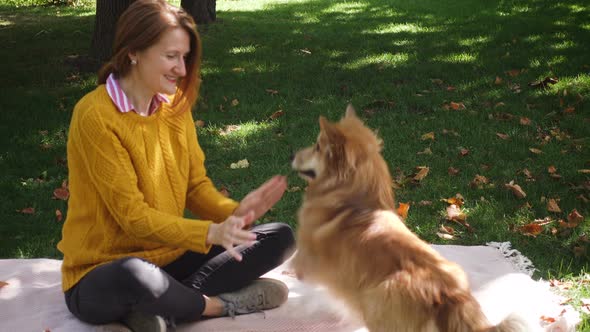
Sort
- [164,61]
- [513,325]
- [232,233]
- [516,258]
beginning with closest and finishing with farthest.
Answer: [513,325]
[232,233]
[164,61]
[516,258]

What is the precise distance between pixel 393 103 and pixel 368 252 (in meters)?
4.52

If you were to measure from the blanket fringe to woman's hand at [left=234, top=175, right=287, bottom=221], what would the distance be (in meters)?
1.85

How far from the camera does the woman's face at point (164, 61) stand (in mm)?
3010

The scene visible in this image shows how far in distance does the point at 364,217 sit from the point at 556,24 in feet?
28.4

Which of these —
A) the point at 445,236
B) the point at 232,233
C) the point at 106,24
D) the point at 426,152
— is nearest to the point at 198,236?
the point at 232,233

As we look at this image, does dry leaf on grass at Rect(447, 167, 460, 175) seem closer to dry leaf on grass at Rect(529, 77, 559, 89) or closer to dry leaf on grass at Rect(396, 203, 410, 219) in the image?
dry leaf on grass at Rect(396, 203, 410, 219)

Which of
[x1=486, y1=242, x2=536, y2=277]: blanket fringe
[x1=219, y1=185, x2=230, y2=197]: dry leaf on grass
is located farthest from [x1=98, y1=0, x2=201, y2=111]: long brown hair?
[x1=486, y1=242, x2=536, y2=277]: blanket fringe

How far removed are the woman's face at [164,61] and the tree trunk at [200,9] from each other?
8.71 metres

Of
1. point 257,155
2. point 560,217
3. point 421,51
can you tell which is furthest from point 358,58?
point 560,217

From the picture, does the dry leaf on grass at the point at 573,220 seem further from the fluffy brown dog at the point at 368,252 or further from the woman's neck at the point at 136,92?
the woman's neck at the point at 136,92

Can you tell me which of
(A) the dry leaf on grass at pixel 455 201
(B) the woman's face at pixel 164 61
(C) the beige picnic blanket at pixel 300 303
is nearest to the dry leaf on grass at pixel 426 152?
(A) the dry leaf on grass at pixel 455 201

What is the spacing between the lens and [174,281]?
3.16 meters

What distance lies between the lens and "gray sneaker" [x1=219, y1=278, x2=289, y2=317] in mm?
3547

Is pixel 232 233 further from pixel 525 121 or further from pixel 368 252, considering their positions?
pixel 525 121
